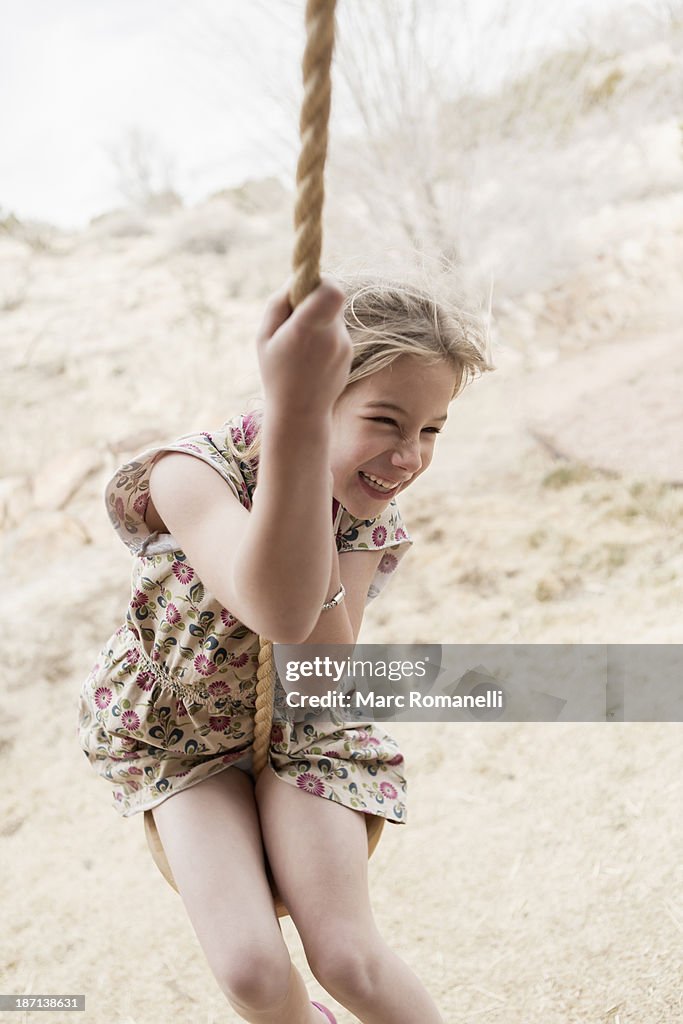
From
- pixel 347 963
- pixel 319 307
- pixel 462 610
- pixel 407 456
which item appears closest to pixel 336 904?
pixel 347 963

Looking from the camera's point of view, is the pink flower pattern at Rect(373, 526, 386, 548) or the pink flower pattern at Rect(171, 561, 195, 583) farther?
the pink flower pattern at Rect(373, 526, 386, 548)

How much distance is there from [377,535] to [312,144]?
2.59 feet

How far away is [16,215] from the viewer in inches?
279

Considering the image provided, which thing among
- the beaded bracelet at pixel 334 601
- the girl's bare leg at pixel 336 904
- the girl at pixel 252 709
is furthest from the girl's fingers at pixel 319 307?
the girl's bare leg at pixel 336 904

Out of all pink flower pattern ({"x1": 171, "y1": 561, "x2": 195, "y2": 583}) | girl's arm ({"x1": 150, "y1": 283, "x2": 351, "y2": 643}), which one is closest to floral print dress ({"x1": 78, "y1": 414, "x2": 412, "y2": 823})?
pink flower pattern ({"x1": 171, "y1": 561, "x2": 195, "y2": 583})

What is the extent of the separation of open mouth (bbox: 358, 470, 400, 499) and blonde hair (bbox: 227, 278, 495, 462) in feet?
0.40

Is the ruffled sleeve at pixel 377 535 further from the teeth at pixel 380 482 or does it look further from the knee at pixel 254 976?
the knee at pixel 254 976

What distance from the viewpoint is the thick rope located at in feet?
2.05

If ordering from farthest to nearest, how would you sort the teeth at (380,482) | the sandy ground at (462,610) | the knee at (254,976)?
the sandy ground at (462,610) < the teeth at (380,482) < the knee at (254,976)

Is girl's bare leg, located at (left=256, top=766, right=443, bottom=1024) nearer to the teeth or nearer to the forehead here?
the teeth

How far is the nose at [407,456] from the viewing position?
3.68ft

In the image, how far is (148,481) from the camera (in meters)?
1.22

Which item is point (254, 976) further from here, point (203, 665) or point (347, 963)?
point (203, 665)

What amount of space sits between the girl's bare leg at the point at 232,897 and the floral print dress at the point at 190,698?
48mm
